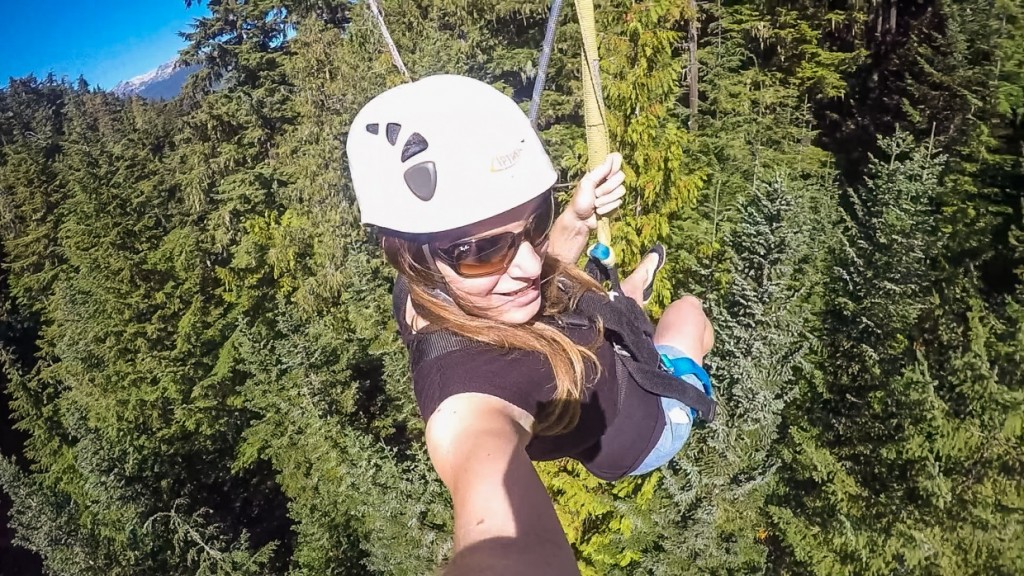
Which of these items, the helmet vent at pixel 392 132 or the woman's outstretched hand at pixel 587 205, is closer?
the helmet vent at pixel 392 132

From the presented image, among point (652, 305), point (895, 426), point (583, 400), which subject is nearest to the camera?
point (583, 400)

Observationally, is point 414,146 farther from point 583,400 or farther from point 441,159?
point 583,400

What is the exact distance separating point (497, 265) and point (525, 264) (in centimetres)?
10

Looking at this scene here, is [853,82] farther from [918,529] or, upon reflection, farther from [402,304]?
[402,304]

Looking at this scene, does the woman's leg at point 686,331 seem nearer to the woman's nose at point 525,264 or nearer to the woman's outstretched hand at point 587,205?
the woman's outstretched hand at point 587,205

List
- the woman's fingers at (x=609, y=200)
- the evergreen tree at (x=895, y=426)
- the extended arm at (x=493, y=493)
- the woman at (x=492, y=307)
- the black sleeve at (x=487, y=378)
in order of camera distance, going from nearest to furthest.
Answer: the extended arm at (x=493, y=493), the woman at (x=492, y=307), the black sleeve at (x=487, y=378), the woman's fingers at (x=609, y=200), the evergreen tree at (x=895, y=426)

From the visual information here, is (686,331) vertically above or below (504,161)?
below

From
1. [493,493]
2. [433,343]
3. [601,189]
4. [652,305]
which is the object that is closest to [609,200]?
[601,189]

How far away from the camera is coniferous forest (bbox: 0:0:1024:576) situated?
332 inches

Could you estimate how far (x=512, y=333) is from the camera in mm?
2014

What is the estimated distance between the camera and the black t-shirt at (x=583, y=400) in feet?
5.96

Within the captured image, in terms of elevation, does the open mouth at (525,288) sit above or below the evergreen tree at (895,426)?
above

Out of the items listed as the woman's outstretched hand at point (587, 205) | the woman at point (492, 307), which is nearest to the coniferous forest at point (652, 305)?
the woman's outstretched hand at point (587, 205)

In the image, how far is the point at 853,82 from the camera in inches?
796
